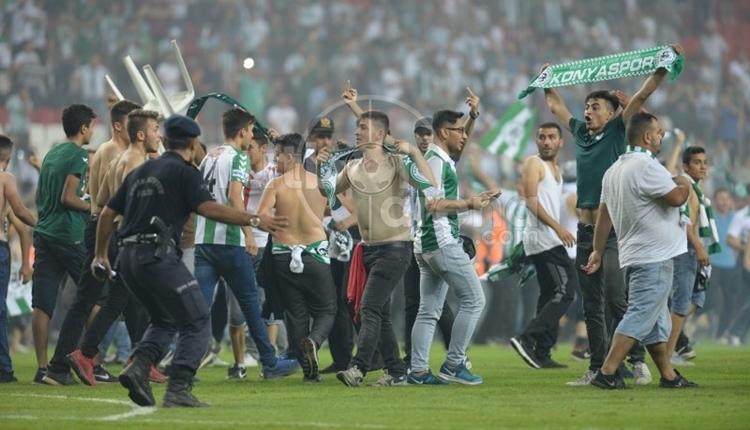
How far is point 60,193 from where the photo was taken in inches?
459

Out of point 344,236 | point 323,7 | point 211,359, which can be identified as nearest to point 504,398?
point 344,236

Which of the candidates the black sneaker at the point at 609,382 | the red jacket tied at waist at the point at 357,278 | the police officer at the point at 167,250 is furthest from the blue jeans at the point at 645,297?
the police officer at the point at 167,250

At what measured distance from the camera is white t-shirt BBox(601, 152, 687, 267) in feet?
31.7

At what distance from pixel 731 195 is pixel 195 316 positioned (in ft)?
46.8

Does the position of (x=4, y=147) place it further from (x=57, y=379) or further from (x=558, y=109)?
(x=558, y=109)

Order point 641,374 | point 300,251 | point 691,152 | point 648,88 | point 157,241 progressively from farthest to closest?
point 691,152 < point 300,251 < point 641,374 < point 648,88 < point 157,241

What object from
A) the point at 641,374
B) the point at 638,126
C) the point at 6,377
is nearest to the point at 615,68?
the point at 638,126

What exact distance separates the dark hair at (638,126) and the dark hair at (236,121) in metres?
3.42

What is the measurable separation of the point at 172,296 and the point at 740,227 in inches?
514

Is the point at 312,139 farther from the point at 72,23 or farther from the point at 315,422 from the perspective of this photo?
the point at 72,23

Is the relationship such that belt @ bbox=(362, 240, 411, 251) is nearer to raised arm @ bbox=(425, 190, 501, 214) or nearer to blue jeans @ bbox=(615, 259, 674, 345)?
raised arm @ bbox=(425, 190, 501, 214)

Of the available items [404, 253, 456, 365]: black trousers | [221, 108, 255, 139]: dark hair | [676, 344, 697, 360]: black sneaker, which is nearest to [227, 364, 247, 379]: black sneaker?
[404, 253, 456, 365]: black trousers

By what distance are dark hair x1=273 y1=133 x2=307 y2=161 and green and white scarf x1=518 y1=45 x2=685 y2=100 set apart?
2.05 m

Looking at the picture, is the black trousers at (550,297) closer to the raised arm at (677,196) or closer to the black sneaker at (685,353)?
the black sneaker at (685,353)
